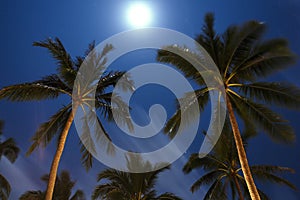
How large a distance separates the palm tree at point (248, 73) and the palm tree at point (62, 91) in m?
2.92

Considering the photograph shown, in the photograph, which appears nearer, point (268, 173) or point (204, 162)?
point (268, 173)

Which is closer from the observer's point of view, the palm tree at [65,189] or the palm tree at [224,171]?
the palm tree at [224,171]

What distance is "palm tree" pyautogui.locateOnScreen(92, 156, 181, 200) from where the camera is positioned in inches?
677

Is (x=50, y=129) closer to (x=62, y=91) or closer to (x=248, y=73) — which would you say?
(x=62, y=91)

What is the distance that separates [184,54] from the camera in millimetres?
13414

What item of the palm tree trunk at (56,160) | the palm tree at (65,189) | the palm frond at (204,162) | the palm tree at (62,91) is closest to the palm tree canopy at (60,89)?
the palm tree at (62,91)

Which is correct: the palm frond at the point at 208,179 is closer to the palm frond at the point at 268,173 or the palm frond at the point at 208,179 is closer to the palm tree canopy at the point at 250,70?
the palm frond at the point at 268,173

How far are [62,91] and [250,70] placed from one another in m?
7.83

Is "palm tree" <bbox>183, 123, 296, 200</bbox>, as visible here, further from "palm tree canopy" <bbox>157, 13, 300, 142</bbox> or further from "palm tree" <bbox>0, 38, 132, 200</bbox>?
"palm tree" <bbox>0, 38, 132, 200</bbox>

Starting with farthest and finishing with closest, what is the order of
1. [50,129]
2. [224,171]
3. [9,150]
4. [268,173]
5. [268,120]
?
1. [9,150]
2. [224,171]
3. [268,173]
4. [50,129]
5. [268,120]

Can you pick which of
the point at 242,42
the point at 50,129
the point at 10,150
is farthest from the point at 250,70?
the point at 10,150

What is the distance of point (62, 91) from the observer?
12484 mm

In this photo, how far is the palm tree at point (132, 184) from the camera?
1720cm

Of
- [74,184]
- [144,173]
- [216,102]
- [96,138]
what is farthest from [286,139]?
[74,184]
